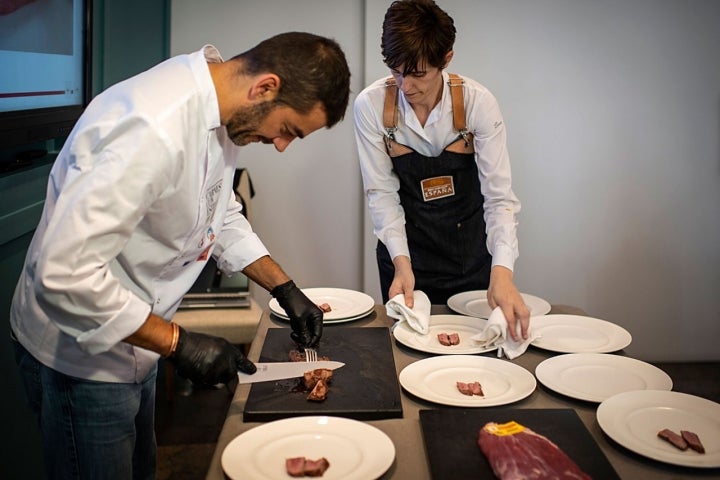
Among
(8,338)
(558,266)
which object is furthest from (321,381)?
(558,266)

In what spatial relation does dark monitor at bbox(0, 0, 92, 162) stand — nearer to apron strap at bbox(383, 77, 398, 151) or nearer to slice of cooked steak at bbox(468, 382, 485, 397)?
→ apron strap at bbox(383, 77, 398, 151)

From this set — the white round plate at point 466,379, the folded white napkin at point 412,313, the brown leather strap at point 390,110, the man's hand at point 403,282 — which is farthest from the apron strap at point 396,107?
the white round plate at point 466,379

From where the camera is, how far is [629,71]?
158 inches

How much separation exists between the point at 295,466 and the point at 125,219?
511 millimetres

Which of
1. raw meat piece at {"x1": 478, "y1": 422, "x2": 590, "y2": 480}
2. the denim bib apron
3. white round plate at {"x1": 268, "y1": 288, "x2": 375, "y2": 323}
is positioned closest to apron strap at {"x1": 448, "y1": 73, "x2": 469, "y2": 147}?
the denim bib apron

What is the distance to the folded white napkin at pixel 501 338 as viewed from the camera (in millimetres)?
1856

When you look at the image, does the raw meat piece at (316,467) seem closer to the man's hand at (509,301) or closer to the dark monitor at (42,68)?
the man's hand at (509,301)

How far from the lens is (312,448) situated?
139 cm

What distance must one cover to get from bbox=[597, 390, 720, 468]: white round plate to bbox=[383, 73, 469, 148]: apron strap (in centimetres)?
115

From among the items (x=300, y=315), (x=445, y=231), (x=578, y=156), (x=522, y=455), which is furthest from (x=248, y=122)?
(x=578, y=156)

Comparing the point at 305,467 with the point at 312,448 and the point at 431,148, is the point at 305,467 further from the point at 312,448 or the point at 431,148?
the point at 431,148

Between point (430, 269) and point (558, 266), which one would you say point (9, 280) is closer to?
point (430, 269)

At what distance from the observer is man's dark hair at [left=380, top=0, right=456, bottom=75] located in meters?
A: 2.09

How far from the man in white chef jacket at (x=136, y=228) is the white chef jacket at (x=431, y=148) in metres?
0.84
